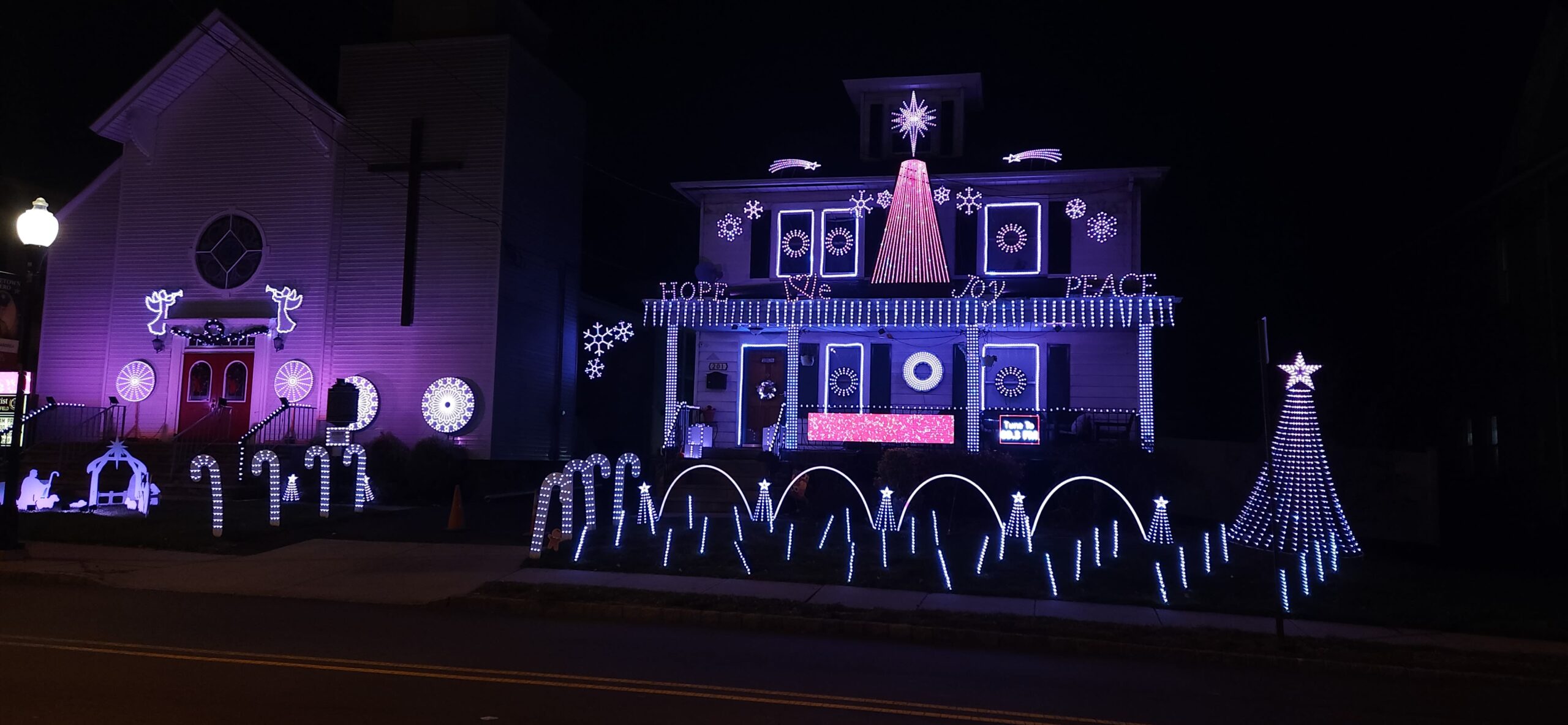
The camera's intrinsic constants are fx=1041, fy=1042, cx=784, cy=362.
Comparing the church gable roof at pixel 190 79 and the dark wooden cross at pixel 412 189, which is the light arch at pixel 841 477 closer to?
the dark wooden cross at pixel 412 189

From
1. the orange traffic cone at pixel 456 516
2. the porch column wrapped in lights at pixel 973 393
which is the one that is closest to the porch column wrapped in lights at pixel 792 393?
the porch column wrapped in lights at pixel 973 393

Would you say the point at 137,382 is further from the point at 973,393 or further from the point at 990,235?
the point at 990,235

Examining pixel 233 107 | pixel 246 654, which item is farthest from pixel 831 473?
pixel 233 107

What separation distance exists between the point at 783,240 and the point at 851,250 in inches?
63.9

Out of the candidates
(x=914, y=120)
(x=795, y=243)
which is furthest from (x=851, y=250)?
(x=914, y=120)

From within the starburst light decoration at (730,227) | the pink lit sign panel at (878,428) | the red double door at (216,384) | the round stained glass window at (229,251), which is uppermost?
the starburst light decoration at (730,227)

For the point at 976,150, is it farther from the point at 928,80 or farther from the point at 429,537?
the point at 429,537

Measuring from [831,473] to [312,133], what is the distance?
15095mm

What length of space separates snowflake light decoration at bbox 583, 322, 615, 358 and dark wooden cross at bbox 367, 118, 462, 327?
432 centimetres

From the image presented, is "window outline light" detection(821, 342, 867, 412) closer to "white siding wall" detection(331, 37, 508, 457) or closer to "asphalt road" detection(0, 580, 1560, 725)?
"white siding wall" detection(331, 37, 508, 457)

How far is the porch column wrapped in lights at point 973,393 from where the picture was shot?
69.8 ft

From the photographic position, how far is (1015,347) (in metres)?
22.9

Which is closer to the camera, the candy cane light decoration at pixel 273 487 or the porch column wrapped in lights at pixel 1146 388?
the candy cane light decoration at pixel 273 487

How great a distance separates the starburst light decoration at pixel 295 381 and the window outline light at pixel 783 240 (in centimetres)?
1010
